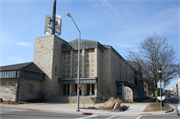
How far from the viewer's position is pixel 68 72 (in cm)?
3042

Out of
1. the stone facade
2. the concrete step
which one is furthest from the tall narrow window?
the stone facade

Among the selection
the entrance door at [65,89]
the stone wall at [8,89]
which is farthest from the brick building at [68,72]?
the stone wall at [8,89]

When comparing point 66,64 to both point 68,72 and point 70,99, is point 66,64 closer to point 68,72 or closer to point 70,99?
point 68,72

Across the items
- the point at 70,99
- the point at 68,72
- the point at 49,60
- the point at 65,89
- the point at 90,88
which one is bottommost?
the point at 70,99

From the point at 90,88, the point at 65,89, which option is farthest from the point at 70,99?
the point at 65,89

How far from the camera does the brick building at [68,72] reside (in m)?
26.5

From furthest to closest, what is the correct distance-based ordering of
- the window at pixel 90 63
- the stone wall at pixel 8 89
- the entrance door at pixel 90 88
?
1. the window at pixel 90 63
2. the entrance door at pixel 90 88
3. the stone wall at pixel 8 89

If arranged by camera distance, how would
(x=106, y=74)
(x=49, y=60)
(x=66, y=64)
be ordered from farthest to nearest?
1. (x=66, y=64)
2. (x=106, y=74)
3. (x=49, y=60)

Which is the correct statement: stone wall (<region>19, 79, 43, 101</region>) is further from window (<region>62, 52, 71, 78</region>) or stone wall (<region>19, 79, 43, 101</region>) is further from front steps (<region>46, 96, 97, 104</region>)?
window (<region>62, 52, 71, 78</region>)

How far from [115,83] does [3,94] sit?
2147cm

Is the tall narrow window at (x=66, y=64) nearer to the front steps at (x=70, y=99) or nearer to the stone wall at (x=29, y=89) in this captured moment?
the stone wall at (x=29, y=89)

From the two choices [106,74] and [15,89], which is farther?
[106,74]

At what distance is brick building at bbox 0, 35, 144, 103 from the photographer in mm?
26469

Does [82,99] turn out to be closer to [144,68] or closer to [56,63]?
[56,63]
